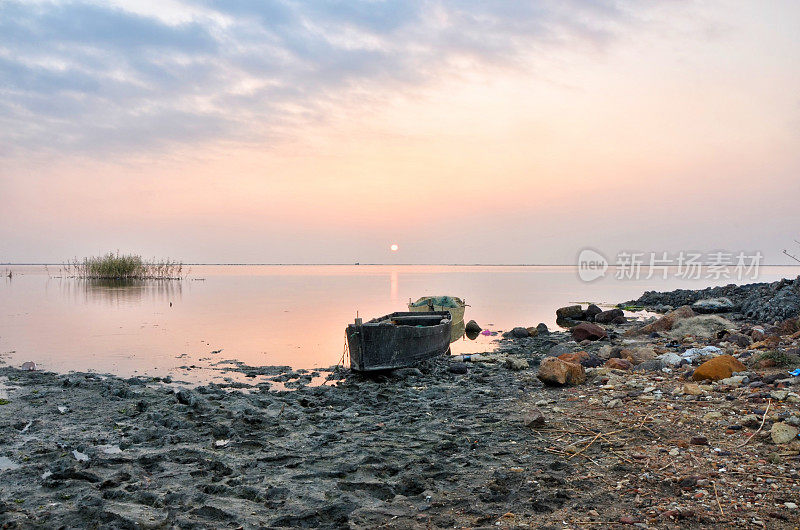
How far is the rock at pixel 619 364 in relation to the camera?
1247 cm

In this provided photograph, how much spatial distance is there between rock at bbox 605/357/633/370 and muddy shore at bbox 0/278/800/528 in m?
0.19

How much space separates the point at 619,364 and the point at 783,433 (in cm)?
596

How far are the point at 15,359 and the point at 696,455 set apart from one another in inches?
789

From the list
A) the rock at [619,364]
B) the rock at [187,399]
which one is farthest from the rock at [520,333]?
the rock at [187,399]

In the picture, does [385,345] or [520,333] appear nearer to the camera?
[385,345]

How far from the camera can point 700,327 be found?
18.8 m

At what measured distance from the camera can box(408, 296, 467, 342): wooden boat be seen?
2806 cm

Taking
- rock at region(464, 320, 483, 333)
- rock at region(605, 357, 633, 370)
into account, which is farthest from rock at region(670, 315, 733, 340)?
rock at region(464, 320, 483, 333)

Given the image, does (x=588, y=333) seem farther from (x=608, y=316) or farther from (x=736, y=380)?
(x=736, y=380)

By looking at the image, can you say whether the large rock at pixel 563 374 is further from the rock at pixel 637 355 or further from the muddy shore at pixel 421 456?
the rock at pixel 637 355

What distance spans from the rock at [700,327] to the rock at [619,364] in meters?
6.68

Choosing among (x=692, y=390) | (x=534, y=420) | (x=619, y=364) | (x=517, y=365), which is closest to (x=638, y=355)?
(x=619, y=364)

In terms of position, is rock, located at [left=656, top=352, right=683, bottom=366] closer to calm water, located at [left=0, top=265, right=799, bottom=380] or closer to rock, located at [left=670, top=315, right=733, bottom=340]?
rock, located at [left=670, top=315, right=733, bottom=340]

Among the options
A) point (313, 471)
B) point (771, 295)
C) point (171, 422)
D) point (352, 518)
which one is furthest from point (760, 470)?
point (771, 295)
